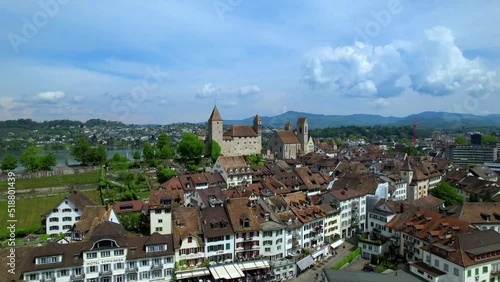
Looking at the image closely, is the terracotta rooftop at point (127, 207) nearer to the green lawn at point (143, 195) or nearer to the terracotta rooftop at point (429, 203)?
the green lawn at point (143, 195)

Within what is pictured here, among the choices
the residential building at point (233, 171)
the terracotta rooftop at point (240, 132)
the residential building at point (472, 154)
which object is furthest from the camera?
the residential building at point (472, 154)

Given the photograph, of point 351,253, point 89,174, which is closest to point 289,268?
point 351,253

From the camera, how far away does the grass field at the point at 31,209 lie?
50919 mm

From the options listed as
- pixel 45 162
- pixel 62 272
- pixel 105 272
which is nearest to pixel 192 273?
pixel 105 272

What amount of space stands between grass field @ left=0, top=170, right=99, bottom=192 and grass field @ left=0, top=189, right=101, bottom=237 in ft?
23.6

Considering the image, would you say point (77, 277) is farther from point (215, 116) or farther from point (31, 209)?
point (215, 116)

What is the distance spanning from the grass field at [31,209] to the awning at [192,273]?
79.9ft

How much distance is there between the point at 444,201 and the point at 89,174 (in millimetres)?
70284

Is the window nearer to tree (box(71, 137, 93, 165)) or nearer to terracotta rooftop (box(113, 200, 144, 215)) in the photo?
terracotta rooftop (box(113, 200, 144, 215))

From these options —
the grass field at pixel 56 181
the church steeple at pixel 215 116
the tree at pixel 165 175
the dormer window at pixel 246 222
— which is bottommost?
the dormer window at pixel 246 222

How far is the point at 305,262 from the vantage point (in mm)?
43344

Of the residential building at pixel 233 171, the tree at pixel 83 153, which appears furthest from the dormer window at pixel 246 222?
the tree at pixel 83 153

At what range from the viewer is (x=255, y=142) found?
11431cm

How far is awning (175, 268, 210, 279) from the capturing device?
126ft
